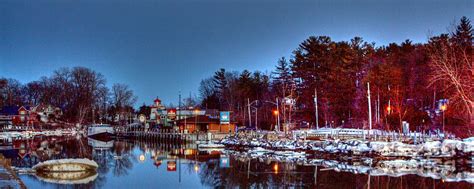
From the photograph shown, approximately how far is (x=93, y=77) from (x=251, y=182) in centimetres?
10460

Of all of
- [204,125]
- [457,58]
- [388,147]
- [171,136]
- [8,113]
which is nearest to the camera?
[388,147]

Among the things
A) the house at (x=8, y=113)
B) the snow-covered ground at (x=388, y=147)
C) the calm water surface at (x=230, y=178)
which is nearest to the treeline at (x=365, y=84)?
the snow-covered ground at (x=388, y=147)

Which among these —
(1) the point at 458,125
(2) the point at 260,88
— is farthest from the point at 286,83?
(1) the point at 458,125

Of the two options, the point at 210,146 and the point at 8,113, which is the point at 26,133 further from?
the point at 210,146

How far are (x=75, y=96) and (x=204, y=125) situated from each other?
54015mm

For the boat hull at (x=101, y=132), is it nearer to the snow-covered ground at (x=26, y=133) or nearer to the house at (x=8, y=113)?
the snow-covered ground at (x=26, y=133)

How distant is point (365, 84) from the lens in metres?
71.6

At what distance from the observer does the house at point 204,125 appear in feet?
273

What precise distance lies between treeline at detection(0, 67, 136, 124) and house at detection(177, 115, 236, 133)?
158ft

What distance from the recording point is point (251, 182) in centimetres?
3034

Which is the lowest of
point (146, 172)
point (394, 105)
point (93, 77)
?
point (146, 172)

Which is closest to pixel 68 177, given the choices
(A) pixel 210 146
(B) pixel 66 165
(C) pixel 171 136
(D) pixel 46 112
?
(B) pixel 66 165

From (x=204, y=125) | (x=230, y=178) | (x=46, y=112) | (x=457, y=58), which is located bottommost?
(x=230, y=178)

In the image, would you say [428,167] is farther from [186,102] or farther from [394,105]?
[186,102]
